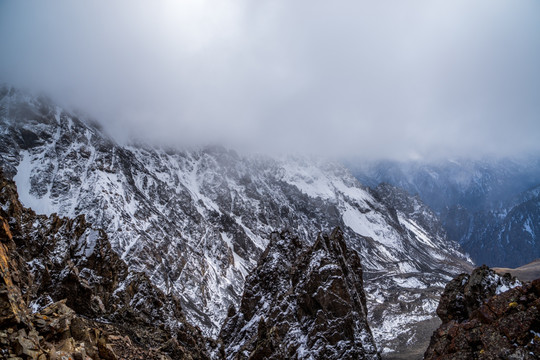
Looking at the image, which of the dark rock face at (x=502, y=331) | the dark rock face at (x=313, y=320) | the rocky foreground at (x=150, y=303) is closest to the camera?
the dark rock face at (x=502, y=331)

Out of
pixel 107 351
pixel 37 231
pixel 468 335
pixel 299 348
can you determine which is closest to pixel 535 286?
pixel 468 335

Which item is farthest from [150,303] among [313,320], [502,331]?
[502,331]

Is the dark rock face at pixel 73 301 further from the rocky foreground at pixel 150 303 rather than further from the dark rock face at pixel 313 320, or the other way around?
the dark rock face at pixel 313 320

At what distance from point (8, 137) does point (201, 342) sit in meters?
214

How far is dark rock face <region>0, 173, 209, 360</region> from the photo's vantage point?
1366 centimetres

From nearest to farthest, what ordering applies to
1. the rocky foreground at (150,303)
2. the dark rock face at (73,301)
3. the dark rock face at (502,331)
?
the dark rock face at (73,301), the dark rock face at (502,331), the rocky foreground at (150,303)

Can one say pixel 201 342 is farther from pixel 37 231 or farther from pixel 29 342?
pixel 29 342

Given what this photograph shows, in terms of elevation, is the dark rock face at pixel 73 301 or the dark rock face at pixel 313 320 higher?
the dark rock face at pixel 73 301

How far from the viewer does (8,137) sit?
647 ft

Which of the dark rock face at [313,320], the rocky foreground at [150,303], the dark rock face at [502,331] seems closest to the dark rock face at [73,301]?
the rocky foreground at [150,303]

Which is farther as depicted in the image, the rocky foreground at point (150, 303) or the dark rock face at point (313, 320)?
the dark rock face at point (313, 320)

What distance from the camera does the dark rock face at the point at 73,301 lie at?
538 inches

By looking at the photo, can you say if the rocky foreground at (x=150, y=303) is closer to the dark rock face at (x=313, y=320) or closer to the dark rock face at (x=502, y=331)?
the dark rock face at (x=313, y=320)

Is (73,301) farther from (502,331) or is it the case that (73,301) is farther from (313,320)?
(502,331)
